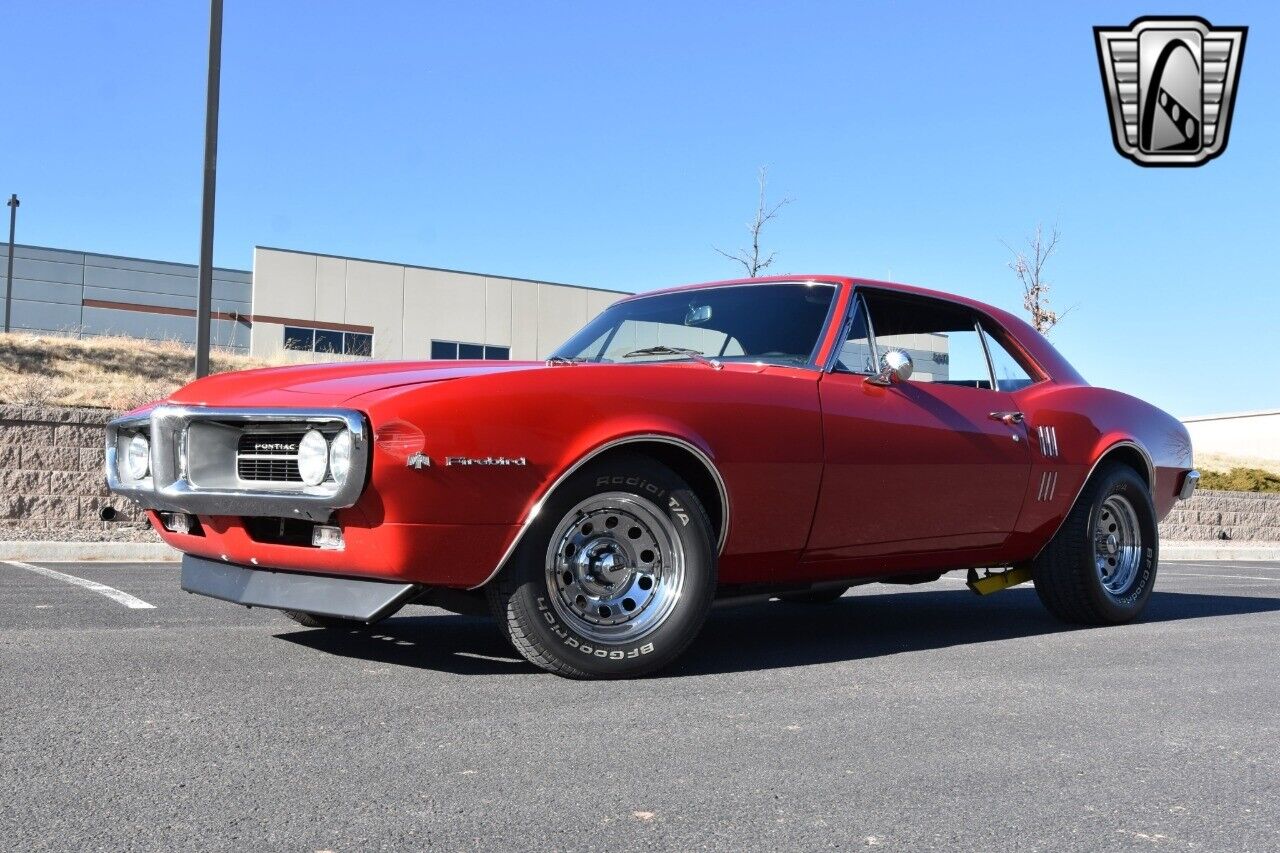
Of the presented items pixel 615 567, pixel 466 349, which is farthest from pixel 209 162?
pixel 466 349

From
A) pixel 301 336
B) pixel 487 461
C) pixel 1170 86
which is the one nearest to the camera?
pixel 487 461

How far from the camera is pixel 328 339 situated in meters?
32.6

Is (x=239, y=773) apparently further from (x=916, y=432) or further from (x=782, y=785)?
(x=916, y=432)

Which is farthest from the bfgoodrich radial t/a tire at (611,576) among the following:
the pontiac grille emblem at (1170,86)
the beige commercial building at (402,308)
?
the beige commercial building at (402,308)

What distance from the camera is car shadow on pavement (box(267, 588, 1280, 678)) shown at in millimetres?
4680

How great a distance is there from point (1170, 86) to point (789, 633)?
680 centimetres

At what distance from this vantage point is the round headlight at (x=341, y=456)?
150 inches

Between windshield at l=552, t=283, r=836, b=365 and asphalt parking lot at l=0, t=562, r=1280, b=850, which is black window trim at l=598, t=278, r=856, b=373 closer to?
windshield at l=552, t=283, r=836, b=365

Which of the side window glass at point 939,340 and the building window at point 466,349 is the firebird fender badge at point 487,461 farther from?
the building window at point 466,349

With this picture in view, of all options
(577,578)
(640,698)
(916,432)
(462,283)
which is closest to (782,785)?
(640,698)

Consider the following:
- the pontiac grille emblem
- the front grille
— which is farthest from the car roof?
the pontiac grille emblem

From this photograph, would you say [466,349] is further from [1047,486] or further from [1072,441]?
[1047,486]

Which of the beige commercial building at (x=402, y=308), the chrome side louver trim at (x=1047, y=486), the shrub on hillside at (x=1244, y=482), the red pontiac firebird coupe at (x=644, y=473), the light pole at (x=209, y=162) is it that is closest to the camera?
the red pontiac firebird coupe at (x=644, y=473)

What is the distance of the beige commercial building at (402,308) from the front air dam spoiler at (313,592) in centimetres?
2704
